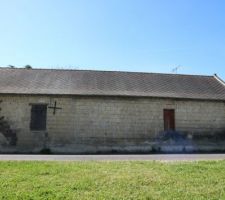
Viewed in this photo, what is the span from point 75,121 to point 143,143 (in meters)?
→ 4.12

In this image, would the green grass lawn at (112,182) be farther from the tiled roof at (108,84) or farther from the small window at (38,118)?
the tiled roof at (108,84)

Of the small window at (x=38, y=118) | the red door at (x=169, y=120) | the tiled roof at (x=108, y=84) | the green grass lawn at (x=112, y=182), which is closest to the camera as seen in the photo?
the green grass lawn at (x=112, y=182)

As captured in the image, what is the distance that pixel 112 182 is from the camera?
340 inches

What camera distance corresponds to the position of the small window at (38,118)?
19.9 m

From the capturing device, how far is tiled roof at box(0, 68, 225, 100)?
20941 millimetres

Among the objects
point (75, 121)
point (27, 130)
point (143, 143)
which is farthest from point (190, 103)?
point (27, 130)

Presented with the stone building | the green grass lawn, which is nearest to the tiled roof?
the stone building

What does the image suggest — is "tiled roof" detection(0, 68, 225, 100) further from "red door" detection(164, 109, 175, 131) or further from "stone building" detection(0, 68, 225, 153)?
"red door" detection(164, 109, 175, 131)

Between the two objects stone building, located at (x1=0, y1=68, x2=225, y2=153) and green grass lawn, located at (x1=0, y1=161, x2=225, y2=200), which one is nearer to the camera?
green grass lawn, located at (x1=0, y1=161, x2=225, y2=200)

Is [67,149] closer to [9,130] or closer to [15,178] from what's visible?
[9,130]

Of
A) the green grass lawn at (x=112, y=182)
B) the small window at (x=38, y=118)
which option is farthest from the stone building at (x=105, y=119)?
the green grass lawn at (x=112, y=182)

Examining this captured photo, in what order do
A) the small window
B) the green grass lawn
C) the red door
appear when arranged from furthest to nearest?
the red door < the small window < the green grass lawn

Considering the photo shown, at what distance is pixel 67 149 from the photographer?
62.7 feet

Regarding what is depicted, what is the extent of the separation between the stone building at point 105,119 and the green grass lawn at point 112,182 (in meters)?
8.23
